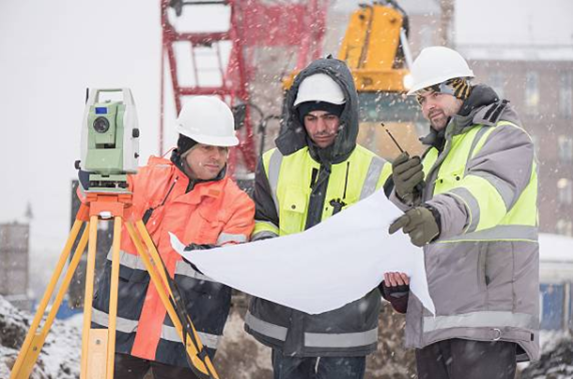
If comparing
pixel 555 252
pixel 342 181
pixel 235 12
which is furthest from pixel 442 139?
pixel 555 252

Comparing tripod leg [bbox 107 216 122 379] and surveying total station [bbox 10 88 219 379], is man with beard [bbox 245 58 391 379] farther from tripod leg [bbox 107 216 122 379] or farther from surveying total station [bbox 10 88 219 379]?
tripod leg [bbox 107 216 122 379]

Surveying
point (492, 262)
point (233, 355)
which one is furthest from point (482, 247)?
point (233, 355)

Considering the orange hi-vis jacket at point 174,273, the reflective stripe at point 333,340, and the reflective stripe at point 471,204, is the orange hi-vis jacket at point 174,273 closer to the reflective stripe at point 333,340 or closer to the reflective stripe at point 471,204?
the reflective stripe at point 333,340

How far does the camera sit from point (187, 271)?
2994 mm

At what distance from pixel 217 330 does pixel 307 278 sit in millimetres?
530

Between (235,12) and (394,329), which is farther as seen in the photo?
(235,12)

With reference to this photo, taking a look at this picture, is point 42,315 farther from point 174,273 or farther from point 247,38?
point 247,38

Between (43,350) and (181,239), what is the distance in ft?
10.6

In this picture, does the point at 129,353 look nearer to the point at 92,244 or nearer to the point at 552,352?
the point at 92,244

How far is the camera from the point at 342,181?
2.94 metres

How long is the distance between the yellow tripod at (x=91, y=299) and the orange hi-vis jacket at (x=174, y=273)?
160mm

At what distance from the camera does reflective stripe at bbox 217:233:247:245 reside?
287cm

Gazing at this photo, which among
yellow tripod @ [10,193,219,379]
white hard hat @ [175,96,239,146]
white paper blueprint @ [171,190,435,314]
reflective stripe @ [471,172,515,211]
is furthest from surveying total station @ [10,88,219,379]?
reflective stripe @ [471,172,515,211]

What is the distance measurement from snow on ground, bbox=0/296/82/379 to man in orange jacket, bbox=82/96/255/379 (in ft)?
7.00
